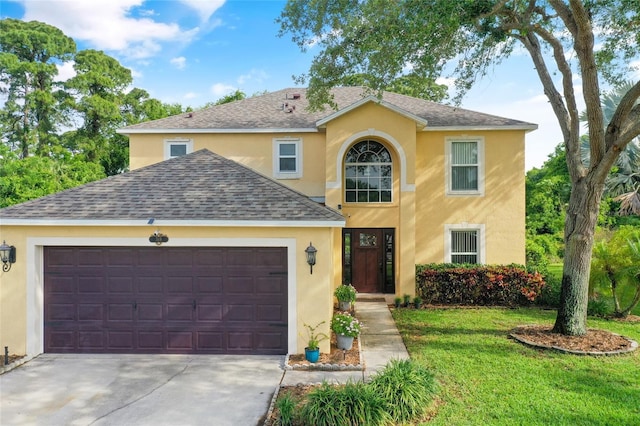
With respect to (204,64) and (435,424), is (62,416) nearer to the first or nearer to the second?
(435,424)

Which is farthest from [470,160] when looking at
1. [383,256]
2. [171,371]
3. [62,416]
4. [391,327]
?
[62,416]

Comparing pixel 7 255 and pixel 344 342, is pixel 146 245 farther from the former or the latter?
pixel 344 342

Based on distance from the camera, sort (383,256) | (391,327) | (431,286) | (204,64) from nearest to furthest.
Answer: (391,327) → (431,286) → (383,256) → (204,64)

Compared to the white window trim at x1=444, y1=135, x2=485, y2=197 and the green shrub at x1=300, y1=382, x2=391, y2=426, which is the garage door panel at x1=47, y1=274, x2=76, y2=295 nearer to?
the green shrub at x1=300, y1=382, x2=391, y2=426

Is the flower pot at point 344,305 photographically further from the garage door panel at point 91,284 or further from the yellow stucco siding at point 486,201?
the garage door panel at point 91,284

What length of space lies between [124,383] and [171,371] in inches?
33.9

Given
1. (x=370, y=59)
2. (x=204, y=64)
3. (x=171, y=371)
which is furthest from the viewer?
(x=204, y=64)

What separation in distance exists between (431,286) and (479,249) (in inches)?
109

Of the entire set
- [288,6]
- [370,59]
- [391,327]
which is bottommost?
[391,327]

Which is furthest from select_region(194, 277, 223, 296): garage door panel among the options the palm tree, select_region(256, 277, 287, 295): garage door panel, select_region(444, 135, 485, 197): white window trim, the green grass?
the palm tree

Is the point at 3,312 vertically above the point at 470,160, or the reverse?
the point at 470,160

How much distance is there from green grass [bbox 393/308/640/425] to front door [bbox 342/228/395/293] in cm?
349

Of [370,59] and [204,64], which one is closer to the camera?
[370,59]

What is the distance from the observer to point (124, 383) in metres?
6.79
